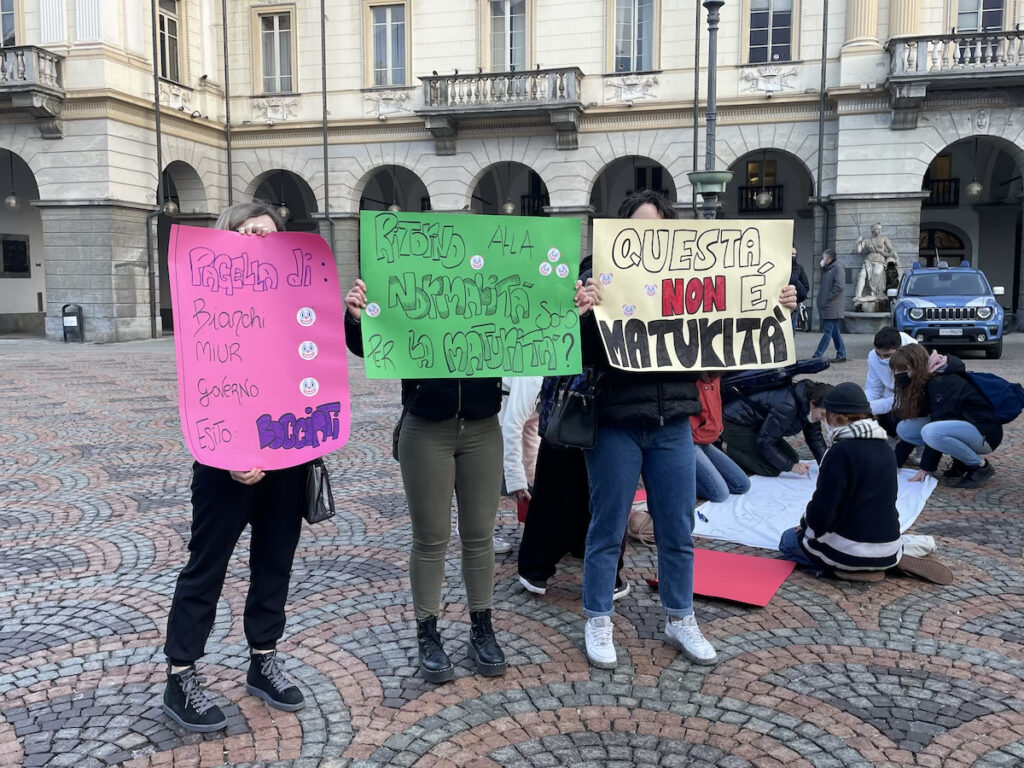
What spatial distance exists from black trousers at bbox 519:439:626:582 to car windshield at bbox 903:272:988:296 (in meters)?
15.0

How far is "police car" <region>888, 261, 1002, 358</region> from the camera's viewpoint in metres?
16.2

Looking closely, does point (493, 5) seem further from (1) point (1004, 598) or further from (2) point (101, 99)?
(1) point (1004, 598)

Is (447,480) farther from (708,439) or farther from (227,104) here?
(227,104)

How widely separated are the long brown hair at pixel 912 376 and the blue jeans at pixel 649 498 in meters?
4.07

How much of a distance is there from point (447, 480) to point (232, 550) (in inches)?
33.7

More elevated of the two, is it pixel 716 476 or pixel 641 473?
pixel 641 473

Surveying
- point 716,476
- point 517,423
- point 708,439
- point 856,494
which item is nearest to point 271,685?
point 517,423

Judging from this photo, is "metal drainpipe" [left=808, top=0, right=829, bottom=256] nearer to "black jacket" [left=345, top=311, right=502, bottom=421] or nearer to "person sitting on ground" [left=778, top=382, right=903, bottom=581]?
"person sitting on ground" [left=778, top=382, right=903, bottom=581]

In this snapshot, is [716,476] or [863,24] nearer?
[716,476]

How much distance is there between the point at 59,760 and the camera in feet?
9.84

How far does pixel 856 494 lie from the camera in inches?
182

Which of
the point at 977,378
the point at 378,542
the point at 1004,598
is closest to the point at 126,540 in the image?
the point at 378,542

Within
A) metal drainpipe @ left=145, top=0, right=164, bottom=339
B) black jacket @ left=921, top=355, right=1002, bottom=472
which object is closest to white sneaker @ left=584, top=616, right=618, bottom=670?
black jacket @ left=921, top=355, right=1002, bottom=472

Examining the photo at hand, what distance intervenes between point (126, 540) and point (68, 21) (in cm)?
2144
